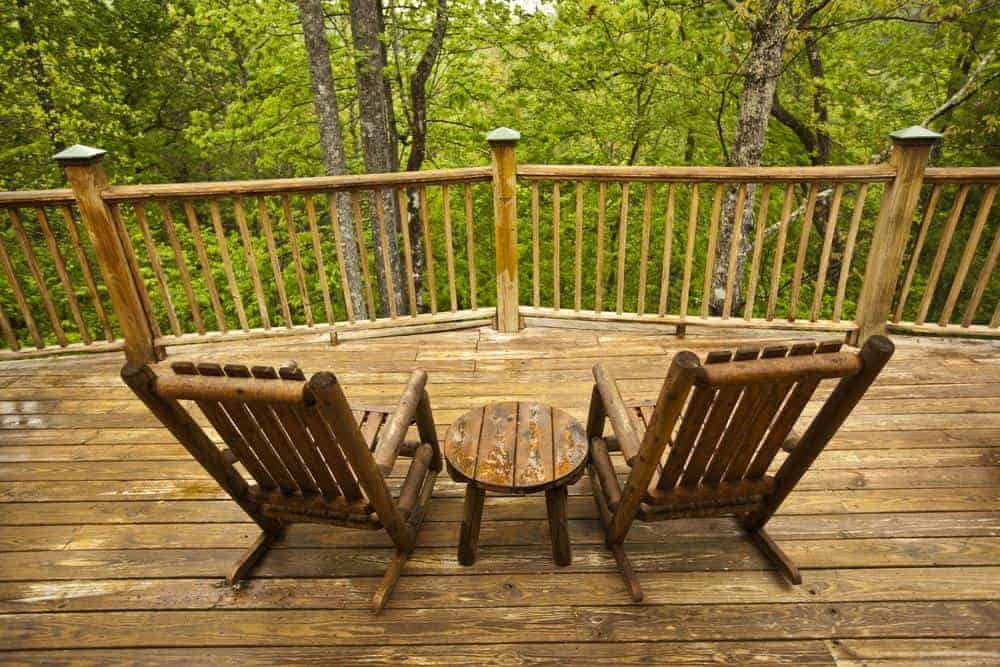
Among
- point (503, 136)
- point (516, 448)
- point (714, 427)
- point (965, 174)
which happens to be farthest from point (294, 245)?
point (965, 174)

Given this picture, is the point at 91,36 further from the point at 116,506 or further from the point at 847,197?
the point at 847,197

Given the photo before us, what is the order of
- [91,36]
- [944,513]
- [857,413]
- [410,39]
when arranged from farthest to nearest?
[91,36]
[410,39]
[857,413]
[944,513]

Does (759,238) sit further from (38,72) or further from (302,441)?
(38,72)

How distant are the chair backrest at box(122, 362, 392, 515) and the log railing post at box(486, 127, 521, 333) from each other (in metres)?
2.18

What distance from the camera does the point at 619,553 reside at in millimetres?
2037

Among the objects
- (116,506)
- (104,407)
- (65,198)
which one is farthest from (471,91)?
(116,506)

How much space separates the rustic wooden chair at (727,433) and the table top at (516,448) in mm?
183

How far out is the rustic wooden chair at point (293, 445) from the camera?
4.78 ft

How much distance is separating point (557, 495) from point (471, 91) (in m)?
7.11

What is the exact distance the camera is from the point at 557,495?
198 centimetres

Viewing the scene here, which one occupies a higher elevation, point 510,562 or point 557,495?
point 557,495

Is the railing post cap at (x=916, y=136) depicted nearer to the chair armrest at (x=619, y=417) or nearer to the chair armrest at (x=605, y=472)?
the chair armrest at (x=619, y=417)

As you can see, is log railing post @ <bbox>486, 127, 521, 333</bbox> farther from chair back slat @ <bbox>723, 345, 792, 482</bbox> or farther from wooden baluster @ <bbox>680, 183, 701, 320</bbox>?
chair back slat @ <bbox>723, 345, 792, 482</bbox>

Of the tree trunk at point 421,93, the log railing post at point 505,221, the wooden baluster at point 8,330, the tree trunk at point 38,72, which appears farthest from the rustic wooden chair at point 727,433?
the tree trunk at point 38,72
